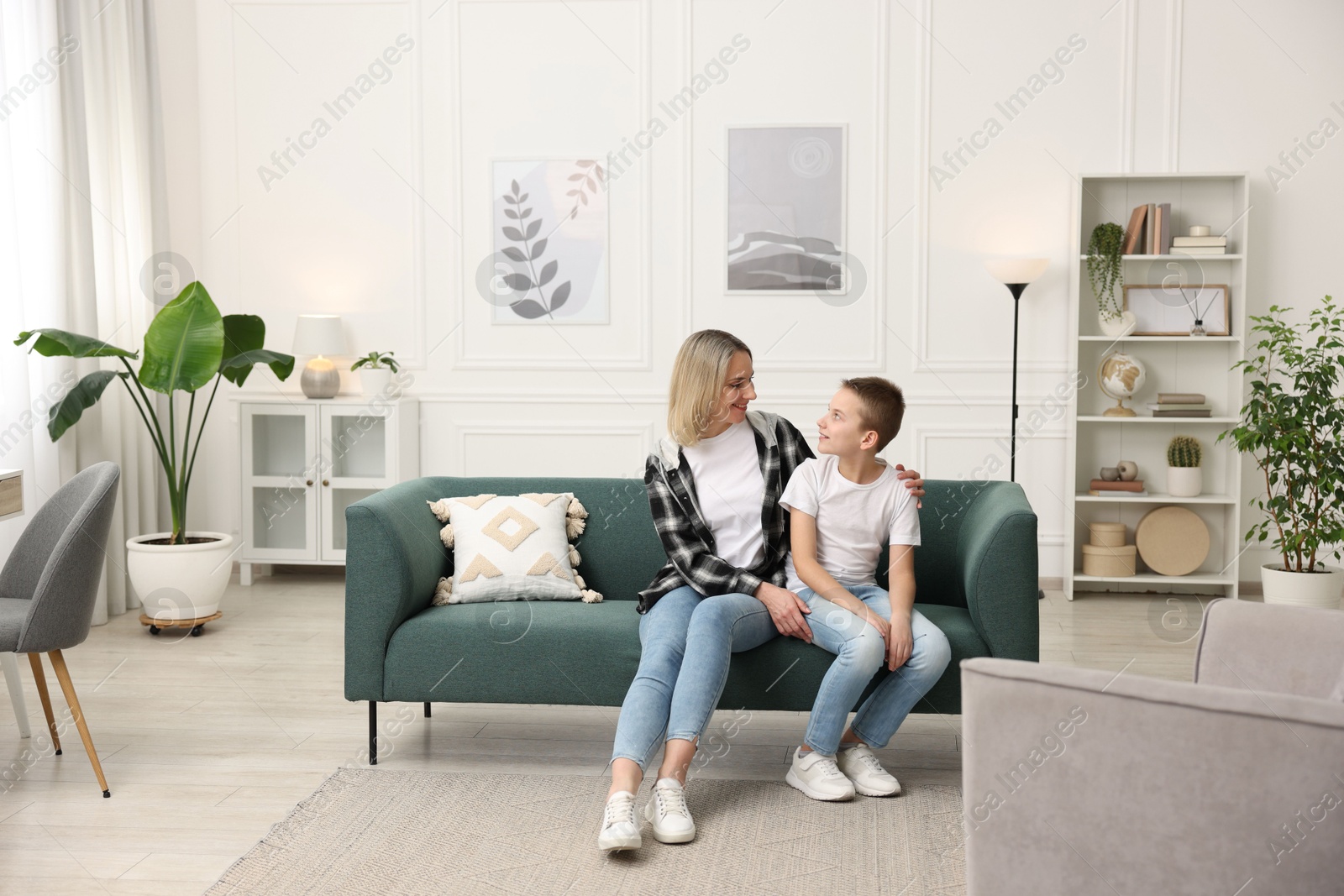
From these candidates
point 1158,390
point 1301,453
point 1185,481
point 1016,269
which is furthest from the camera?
point 1158,390

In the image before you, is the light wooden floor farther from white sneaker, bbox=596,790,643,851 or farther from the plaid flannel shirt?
the plaid flannel shirt

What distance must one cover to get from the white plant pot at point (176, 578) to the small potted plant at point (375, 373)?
1.04 metres

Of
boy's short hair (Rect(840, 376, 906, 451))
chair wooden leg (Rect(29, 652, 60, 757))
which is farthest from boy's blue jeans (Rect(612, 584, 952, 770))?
chair wooden leg (Rect(29, 652, 60, 757))

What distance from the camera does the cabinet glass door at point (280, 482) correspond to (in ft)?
15.7

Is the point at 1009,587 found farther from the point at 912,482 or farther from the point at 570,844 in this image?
the point at 570,844

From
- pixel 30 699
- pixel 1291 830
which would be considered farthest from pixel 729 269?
pixel 1291 830

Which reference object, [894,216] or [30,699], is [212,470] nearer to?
[30,699]

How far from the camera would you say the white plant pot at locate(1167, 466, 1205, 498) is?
461 cm

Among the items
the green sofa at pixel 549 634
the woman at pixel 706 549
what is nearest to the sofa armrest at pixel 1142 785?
the woman at pixel 706 549

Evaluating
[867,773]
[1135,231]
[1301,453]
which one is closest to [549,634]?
[867,773]

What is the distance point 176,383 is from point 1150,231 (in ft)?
12.4

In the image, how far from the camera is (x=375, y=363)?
16.0 ft

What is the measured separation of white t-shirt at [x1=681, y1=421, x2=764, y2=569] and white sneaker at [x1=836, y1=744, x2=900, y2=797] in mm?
485

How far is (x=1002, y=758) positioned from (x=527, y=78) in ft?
13.6
